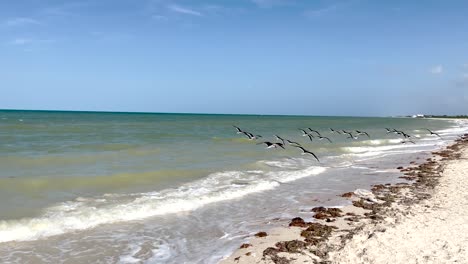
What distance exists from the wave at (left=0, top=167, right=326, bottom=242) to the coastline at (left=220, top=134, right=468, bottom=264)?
138 inches

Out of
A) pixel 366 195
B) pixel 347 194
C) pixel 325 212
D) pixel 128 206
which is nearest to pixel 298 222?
pixel 325 212

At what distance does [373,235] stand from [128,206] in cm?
682

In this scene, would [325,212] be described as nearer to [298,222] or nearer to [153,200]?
[298,222]

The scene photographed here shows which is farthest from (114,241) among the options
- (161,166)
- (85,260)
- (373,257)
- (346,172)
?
(346,172)

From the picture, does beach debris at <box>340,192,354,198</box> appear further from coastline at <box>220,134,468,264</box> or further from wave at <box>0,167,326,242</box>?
wave at <box>0,167,326,242</box>

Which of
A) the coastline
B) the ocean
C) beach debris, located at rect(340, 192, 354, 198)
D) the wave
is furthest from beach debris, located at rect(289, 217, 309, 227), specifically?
beach debris, located at rect(340, 192, 354, 198)

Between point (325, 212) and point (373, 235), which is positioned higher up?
point (373, 235)

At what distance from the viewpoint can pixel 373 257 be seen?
720 cm

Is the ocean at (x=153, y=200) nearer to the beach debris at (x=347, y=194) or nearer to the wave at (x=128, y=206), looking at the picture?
the wave at (x=128, y=206)

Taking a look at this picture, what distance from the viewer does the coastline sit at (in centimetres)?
739

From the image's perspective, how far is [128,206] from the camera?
11.8m

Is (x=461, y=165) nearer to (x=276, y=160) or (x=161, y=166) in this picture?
(x=276, y=160)

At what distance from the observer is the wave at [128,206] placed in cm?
964

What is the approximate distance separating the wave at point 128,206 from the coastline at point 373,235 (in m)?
3.51
